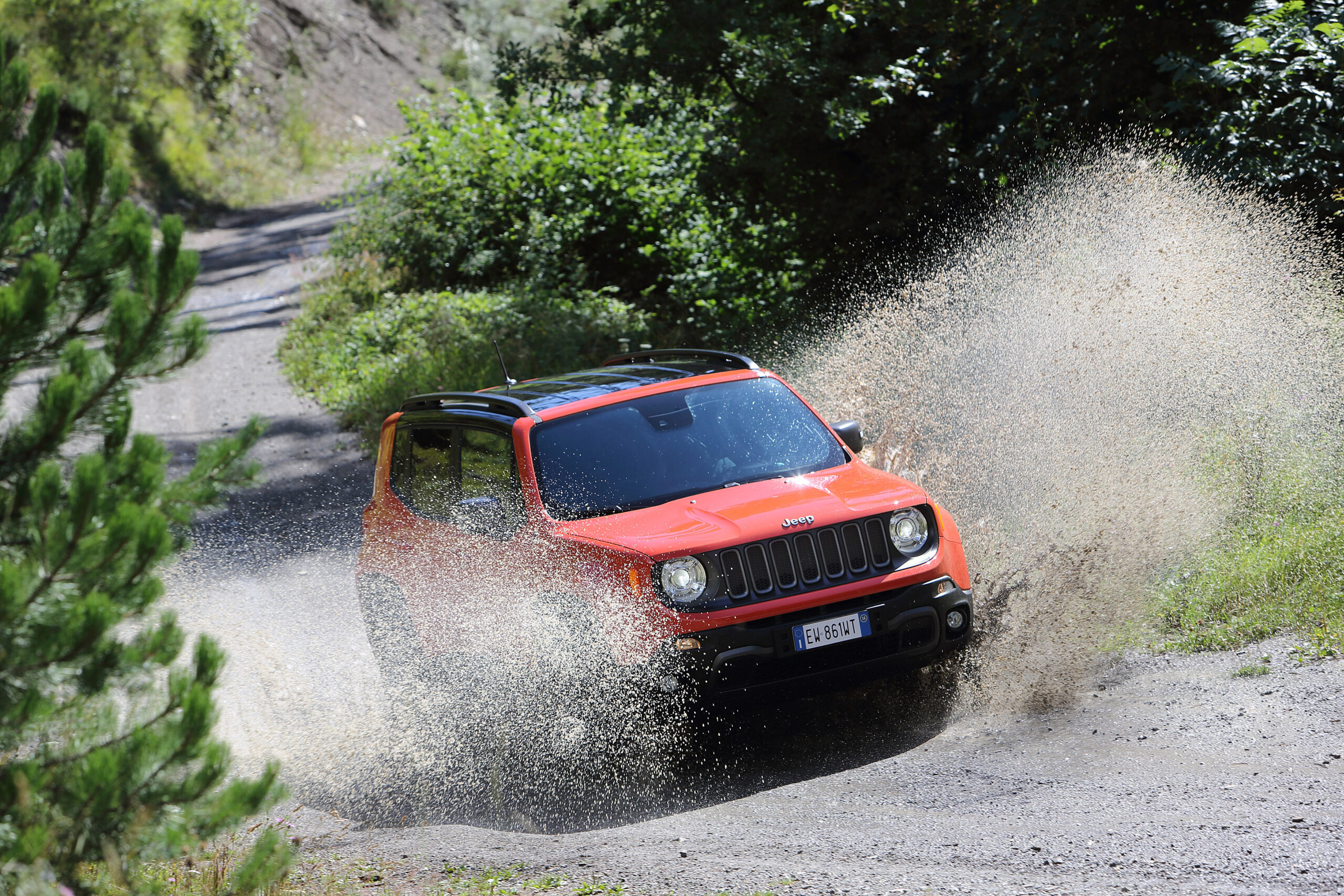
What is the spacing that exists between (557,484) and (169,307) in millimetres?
2937

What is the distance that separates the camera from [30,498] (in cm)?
291

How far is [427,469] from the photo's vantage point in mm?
6812

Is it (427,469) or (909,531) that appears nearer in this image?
(909,531)

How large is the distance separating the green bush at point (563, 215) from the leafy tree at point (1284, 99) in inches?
235

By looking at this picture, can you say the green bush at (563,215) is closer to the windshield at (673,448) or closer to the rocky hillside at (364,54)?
the windshield at (673,448)

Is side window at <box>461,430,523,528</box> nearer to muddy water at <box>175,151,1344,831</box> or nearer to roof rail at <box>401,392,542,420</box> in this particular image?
roof rail at <box>401,392,542,420</box>

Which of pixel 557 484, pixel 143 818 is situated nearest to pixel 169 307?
pixel 143 818

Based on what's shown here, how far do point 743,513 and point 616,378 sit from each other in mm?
1695

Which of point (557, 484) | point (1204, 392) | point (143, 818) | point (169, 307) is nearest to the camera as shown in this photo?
point (143, 818)

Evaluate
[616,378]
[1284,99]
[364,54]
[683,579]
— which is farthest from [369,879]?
[364,54]

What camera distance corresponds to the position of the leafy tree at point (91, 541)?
280 centimetres

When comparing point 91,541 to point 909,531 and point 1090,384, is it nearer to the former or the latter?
point 909,531

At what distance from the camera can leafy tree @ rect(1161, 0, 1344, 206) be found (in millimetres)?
9023

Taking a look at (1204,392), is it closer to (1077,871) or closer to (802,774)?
(802,774)
